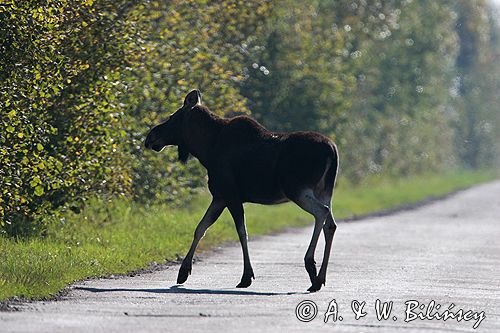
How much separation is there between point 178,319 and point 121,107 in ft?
29.8

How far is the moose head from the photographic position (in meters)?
15.6

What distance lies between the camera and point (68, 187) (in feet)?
62.1

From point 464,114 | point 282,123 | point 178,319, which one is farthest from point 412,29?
point 178,319

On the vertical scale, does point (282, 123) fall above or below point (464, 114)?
above

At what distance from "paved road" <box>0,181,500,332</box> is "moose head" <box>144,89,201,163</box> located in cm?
148

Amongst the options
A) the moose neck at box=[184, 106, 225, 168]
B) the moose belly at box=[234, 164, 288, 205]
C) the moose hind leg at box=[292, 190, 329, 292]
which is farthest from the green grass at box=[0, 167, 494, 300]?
the moose hind leg at box=[292, 190, 329, 292]

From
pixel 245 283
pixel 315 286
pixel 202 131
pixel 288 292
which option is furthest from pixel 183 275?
pixel 202 131

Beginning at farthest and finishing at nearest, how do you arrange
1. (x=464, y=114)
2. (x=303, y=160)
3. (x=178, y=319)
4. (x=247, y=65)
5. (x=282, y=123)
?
(x=464, y=114) → (x=282, y=123) → (x=247, y=65) → (x=303, y=160) → (x=178, y=319)

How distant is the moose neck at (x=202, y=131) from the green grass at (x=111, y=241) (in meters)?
1.68

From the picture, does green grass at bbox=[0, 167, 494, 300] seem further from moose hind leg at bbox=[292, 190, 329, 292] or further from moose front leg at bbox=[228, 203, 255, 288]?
moose hind leg at bbox=[292, 190, 329, 292]

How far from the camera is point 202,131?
50.4 feet

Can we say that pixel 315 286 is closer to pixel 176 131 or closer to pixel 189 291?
pixel 189 291

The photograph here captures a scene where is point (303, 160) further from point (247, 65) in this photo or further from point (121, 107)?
point (247, 65)

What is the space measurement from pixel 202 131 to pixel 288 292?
2447 mm
